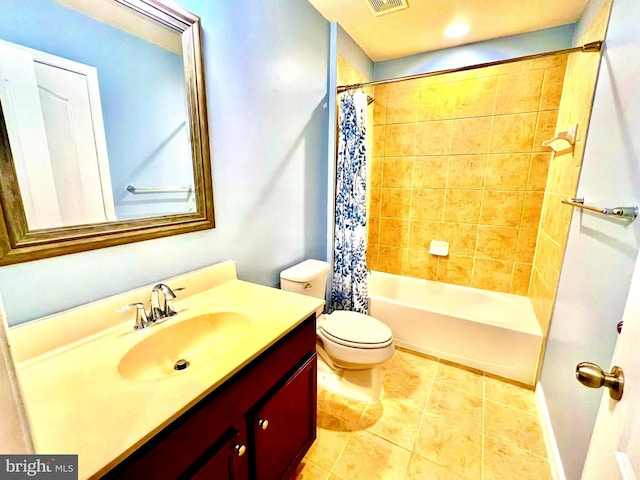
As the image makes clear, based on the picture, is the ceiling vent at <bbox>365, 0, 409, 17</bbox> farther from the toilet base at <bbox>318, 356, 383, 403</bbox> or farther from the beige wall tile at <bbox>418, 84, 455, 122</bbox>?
the toilet base at <bbox>318, 356, 383, 403</bbox>

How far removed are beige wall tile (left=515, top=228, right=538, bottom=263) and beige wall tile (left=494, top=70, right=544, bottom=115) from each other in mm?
937

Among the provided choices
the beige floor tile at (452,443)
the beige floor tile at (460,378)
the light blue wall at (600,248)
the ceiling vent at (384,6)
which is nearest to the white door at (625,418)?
the light blue wall at (600,248)

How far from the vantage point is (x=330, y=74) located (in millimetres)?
2016

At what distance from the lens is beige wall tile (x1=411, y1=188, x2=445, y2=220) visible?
258 cm

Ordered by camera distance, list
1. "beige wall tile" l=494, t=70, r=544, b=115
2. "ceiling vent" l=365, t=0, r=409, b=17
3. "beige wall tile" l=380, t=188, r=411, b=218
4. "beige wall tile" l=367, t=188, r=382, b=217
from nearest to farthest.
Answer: "ceiling vent" l=365, t=0, r=409, b=17 → "beige wall tile" l=494, t=70, r=544, b=115 → "beige wall tile" l=380, t=188, r=411, b=218 → "beige wall tile" l=367, t=188, r=382, b=217

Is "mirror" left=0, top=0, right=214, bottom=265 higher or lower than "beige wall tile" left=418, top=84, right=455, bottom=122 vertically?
lower

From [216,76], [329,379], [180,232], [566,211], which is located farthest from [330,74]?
[329,379]

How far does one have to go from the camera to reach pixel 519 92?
2174mm

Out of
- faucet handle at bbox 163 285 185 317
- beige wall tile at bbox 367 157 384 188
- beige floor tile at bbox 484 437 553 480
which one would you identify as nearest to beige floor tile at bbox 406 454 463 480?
beige floor tile at bbox 484 437 553 480

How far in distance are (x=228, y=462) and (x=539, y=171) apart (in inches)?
105

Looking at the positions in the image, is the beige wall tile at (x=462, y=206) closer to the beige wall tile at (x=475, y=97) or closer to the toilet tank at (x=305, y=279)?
the beige wall tile at (x=475, y=97)

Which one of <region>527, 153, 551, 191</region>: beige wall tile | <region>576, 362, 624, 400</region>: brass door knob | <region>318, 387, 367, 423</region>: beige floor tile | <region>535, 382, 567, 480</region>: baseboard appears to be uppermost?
<region>527, 153, 551, 191</region>: beige wall tile

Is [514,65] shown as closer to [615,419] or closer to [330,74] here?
[330,74]

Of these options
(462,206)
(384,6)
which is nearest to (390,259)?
(462,206)
